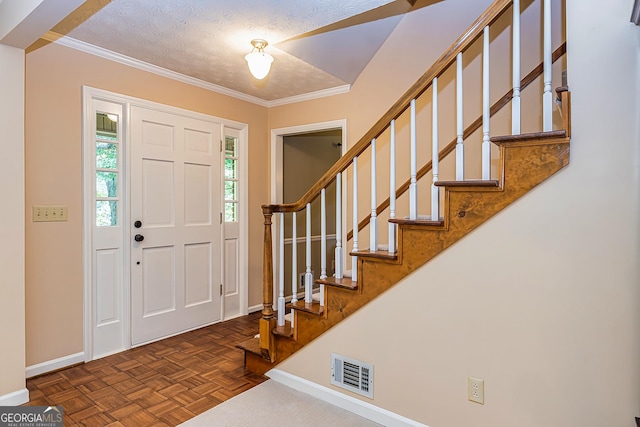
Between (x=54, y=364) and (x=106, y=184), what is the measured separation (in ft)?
4.37

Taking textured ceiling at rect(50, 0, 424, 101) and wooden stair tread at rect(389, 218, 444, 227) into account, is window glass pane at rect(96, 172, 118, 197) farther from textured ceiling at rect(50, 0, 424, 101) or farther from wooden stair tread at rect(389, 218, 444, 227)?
wooden stair tread at rect(389, 218, 444, 227)

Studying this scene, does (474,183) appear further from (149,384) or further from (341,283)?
(149,384)

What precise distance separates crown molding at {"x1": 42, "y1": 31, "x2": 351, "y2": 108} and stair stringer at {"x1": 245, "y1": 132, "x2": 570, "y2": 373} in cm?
214

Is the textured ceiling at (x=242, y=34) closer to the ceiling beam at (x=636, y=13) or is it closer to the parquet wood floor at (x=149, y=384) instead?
the ceiling beam at (x=636, y=13)

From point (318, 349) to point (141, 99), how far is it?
2425 mm

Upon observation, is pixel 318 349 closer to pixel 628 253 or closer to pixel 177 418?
pixel 177 418

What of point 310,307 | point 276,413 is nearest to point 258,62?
point 310,307

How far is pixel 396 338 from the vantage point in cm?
196

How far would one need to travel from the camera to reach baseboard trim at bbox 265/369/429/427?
1954mm

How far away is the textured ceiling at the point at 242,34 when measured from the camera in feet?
7.27

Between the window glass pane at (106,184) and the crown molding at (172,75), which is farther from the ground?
the crown molding at (172,75)

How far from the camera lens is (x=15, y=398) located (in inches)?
83.7

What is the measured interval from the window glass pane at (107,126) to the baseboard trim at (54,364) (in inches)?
64.4

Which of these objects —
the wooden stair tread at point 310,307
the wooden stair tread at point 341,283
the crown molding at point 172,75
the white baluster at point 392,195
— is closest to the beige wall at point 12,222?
the crown molding at point 172,75
